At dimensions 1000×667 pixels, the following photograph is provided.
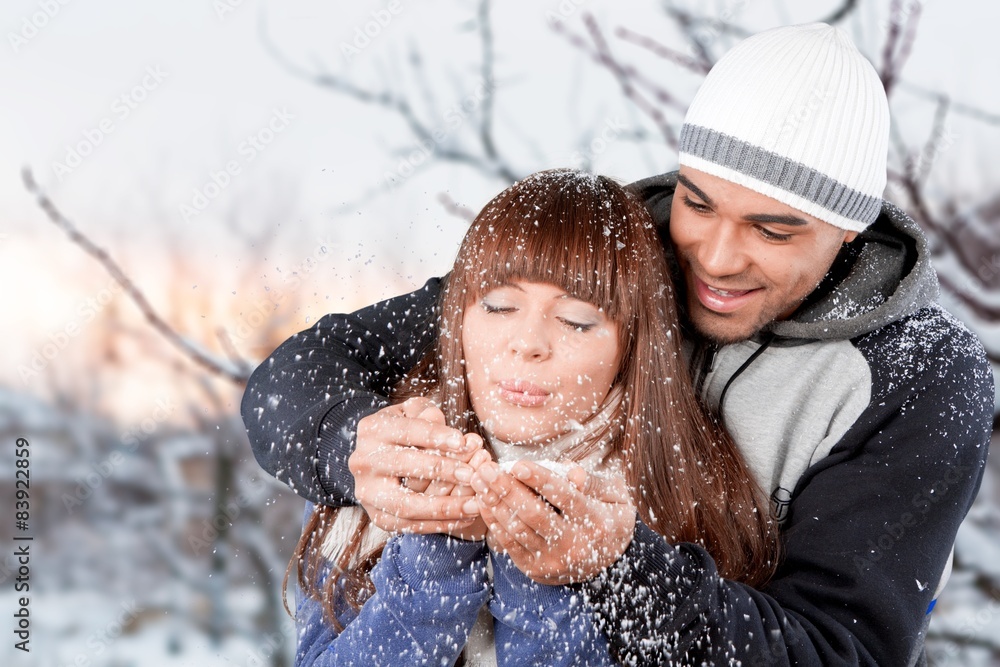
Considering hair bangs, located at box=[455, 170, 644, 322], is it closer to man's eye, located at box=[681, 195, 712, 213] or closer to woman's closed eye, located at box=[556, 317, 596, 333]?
woman's closed eye, located at box=[556, 317, 596, 333]

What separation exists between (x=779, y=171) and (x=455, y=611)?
0.72 m

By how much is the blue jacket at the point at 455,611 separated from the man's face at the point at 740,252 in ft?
1.71

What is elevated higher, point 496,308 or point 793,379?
point 496,308

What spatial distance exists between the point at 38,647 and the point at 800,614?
82.1 inches

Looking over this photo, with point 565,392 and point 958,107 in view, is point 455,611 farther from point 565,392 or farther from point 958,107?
point 958,107

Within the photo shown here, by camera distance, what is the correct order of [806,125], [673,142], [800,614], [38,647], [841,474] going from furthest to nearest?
[38,647]
[673,142]
[806,125]
[841,474]
[800,614]

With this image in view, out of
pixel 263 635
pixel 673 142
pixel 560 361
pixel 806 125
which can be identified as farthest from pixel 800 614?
pixel 263 635

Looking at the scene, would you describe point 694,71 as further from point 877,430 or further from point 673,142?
point 877,430

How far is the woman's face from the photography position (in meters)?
1.32

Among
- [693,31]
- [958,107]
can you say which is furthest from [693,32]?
[958,107]

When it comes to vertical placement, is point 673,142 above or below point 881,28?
below

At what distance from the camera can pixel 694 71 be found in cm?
246

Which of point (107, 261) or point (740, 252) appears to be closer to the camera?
point (740, 252)

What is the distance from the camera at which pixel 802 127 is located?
1.48 metres
